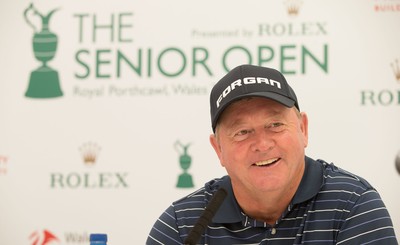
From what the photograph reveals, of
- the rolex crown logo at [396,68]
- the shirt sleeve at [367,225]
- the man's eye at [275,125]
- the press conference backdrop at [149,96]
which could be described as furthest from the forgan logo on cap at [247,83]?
the rolex crown logo at [396,68]

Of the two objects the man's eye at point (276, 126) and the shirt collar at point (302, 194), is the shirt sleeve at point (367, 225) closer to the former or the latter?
the shirt collar at point (302, 194)

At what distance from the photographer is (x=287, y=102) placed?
1.63m

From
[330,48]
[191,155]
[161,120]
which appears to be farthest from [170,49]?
[330,48]

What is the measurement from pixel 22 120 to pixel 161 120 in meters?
0.75

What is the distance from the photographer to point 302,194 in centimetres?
168

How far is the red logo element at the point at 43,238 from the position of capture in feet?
10.0

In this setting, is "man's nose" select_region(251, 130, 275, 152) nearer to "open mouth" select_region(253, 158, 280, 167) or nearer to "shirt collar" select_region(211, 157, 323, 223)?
"open mouth" select_region(253, 158, 280, 167)

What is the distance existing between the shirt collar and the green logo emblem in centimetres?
119

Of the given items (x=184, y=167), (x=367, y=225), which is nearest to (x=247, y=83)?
(x=367, y=225)

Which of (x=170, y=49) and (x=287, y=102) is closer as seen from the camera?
(x=287, y=102)

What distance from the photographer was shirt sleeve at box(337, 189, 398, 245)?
1.51 m

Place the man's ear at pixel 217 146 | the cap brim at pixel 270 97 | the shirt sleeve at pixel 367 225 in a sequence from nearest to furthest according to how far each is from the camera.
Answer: the shirt sleeve at pixel 367 225
the cap brim at pixel 270 97
the man's ear at pixel 217 146

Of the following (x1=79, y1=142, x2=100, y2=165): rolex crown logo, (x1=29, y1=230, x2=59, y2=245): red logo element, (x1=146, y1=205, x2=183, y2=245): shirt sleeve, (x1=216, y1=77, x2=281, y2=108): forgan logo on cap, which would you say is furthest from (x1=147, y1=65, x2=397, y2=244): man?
(x1=29, y1=230, x2=59, y2=245): red logo element

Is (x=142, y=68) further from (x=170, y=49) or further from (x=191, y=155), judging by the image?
(x=191, y=155)
